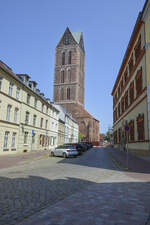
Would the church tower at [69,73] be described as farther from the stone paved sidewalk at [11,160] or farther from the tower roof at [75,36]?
the stone paved sidewalk at [11,160]

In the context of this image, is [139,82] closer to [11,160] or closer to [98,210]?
[11,160]

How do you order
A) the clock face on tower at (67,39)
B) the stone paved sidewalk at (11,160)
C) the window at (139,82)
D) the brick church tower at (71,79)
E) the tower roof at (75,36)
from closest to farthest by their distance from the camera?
Answer: the stone paved sidewalk at (11,160) → the window at (139,82) → the brick church tower at (71,79) → the clock face on tower at (67,39) → the tower roof at (75,36)

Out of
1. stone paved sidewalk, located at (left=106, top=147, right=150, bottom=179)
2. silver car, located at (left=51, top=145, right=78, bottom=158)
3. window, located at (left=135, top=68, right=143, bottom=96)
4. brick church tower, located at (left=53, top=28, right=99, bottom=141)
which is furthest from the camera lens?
brick church tower, located at (left=53, top=28, right=99, bottom=141)

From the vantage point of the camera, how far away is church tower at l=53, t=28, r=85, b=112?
3460 inches

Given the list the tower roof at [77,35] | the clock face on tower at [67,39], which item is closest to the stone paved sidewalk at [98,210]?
the clock face on tower at [67,39]

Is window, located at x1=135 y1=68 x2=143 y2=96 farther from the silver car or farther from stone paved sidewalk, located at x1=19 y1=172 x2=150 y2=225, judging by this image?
stone paved sidewalk, located at x1=19 y1=172 x2=150 y2=225

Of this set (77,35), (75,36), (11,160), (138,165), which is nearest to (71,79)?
(75,36)

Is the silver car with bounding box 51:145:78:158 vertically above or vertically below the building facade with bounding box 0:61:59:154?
→ below

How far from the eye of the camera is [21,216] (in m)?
4.05

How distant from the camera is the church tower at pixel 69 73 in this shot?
8788 centimetres

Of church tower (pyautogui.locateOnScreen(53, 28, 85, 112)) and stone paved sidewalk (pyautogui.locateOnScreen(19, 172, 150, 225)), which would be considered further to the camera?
church tower (pyautogui.locateOnScreen(53, 28, 85, 112))

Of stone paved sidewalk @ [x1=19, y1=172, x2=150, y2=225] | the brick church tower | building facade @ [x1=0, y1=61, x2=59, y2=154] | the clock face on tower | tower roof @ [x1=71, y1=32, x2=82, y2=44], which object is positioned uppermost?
tower roof @ [x1=71, y1=32, x2=82, y2=44]

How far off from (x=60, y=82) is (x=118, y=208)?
8840 cm

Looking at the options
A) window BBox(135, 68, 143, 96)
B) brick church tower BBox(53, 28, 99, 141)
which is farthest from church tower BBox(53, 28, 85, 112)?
window BBox(135, 68, 143, 96)
